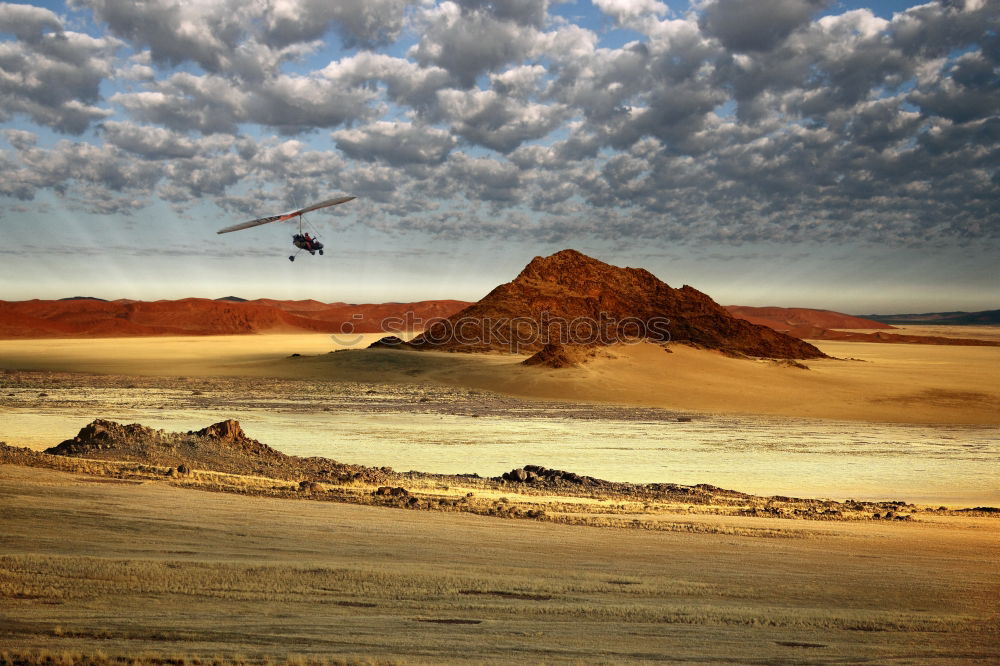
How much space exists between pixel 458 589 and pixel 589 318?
53.7 m

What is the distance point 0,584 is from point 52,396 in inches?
1258

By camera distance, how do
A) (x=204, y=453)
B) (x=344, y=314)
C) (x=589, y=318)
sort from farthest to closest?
(x=344, y=314)
(x=589, y=318)
(x=204, y=453)

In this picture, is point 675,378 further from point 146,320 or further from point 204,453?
point 146,320

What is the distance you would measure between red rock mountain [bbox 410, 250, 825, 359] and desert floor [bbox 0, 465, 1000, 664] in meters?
47.9

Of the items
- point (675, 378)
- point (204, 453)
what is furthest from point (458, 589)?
point (675, 378)

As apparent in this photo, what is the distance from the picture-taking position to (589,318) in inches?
2383

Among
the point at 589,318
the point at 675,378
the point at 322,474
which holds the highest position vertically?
the point at 589,318

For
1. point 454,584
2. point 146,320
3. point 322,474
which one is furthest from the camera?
point 146,320

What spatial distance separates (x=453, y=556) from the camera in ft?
28.3

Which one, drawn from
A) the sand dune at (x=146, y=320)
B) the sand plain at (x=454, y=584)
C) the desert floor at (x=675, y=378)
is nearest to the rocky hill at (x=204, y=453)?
the sand plain at (x=454, y=584)

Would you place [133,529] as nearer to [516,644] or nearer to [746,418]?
[516,644]

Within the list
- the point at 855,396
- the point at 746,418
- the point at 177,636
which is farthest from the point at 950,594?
the point at 855,396

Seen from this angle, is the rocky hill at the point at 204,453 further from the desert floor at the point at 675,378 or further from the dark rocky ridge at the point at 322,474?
the desert floor at the point at 675,378

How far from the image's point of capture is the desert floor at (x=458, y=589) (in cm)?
601
